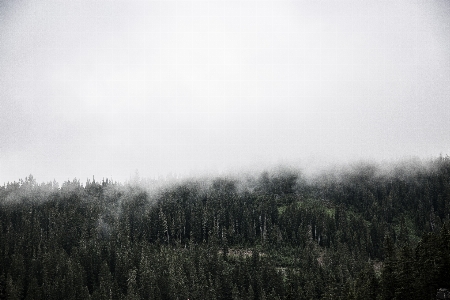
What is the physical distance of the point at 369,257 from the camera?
183500 millimetres

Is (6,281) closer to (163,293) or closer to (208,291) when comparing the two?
(163,293)

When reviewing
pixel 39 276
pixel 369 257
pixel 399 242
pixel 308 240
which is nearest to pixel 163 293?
pixel 39 276

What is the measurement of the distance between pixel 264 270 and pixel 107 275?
57935mm

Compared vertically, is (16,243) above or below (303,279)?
above

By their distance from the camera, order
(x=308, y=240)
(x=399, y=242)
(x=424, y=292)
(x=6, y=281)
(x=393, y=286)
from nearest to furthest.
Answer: (x=424, y=292)
(x=393, y=286)
(x=6, y=281)
(x=399, y=242)
(x=308, y=240)

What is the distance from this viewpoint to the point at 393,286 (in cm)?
8525

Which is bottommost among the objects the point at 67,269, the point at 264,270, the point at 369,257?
the point at 369,257

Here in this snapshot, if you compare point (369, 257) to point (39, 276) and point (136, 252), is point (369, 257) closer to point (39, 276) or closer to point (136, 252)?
point (136, 252)

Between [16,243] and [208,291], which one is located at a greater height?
[16,243]

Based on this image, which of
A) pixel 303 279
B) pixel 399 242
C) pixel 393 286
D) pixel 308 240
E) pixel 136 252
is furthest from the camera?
pixel 308 240

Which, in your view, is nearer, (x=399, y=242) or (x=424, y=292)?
(x=424, y=292)

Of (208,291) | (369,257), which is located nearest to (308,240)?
(369,257)

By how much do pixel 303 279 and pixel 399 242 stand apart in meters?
75.5

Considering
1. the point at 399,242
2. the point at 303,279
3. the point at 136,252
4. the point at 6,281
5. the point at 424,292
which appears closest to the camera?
the point at 424,292
